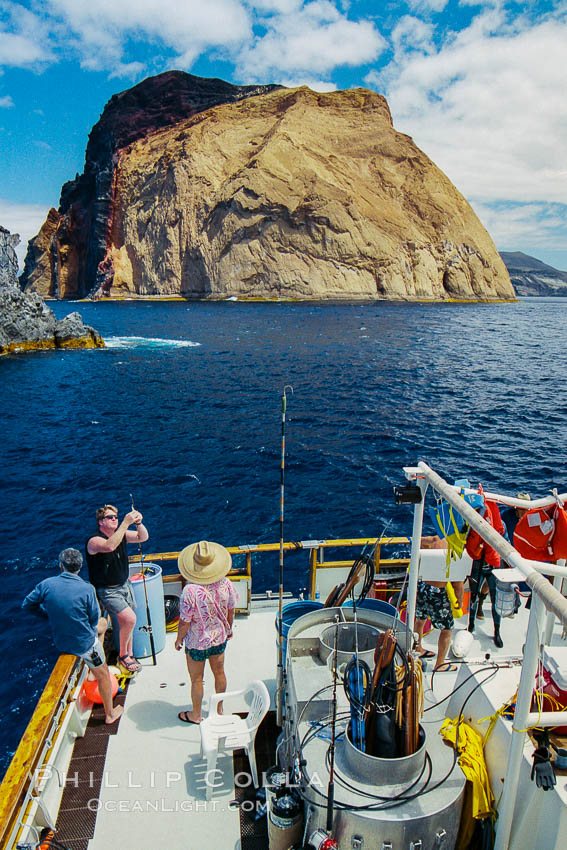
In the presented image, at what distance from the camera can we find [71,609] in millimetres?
4992

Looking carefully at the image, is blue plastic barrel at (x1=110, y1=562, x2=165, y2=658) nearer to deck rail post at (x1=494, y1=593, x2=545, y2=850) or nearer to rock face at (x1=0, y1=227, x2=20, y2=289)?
deck rail post at (x1=494, y1=593, x2=545, y2=850)

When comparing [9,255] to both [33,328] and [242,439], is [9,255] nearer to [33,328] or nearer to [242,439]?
[33,328]

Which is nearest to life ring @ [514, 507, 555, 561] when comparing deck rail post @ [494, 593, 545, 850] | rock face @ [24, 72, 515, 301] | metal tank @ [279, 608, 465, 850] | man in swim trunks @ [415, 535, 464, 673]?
man in swim trunks @ [415, 535, 464, 673]

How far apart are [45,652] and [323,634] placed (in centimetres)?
849

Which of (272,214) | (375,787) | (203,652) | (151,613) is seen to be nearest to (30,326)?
(151,613)

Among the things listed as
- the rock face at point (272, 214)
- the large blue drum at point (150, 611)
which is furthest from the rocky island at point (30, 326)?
the rock face at point (272, 214)

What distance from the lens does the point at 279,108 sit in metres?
133

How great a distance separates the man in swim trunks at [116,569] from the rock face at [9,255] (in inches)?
2193

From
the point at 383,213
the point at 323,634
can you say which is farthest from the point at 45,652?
the point at 383,213

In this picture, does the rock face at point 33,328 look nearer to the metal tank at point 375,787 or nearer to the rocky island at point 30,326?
the rocky island at point 30,326

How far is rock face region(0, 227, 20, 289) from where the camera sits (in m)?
56.3

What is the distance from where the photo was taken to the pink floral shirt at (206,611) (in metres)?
5.03

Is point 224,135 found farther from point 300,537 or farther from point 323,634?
point 323,634

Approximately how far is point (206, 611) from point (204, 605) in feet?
0.23
